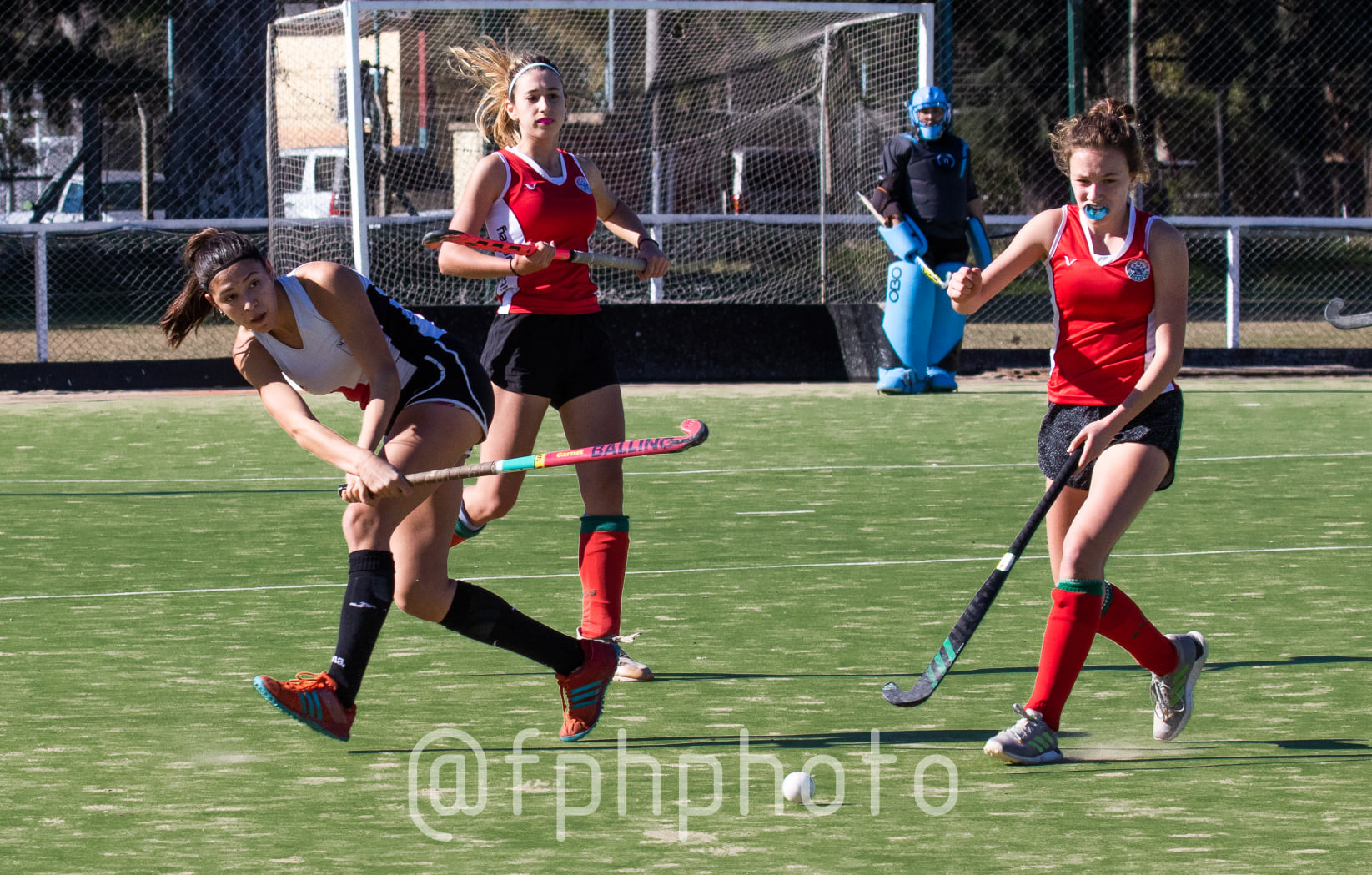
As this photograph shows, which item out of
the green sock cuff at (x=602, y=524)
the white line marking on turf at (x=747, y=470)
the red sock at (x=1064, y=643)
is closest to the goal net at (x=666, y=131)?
the white line marking on turf at (x=747, y=470)

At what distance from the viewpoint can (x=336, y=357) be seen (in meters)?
4.70

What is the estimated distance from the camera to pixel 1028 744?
4316 mm

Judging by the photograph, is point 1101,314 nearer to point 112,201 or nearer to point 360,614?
point 360,614

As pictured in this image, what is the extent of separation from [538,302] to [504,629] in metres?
1.28

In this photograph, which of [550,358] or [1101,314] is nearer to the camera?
[1101,314]

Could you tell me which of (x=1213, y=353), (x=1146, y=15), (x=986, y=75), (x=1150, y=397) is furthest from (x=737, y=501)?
(x=1146, y=15)

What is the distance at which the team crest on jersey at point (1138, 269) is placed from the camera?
4.64 m

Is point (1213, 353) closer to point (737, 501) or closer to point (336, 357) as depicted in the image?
point (737, 501)

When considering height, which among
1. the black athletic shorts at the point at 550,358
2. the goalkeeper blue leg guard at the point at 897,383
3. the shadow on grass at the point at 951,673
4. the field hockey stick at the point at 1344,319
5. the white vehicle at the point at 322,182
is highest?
the white vehicle at the point at 322,182

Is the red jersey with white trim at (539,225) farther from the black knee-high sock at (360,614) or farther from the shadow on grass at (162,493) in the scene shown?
the shadow on grass at (162,493)

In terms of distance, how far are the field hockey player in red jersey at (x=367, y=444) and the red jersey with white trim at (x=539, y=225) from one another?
2.86ft

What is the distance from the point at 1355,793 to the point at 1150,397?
0.97 m

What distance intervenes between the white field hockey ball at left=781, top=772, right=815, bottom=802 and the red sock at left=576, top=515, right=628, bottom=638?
50.7 inches

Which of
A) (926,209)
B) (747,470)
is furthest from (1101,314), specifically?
(926,209)
